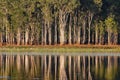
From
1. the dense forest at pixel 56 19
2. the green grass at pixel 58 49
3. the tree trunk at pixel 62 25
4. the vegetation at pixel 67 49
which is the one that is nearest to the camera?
the vegetation at pixel 67 49

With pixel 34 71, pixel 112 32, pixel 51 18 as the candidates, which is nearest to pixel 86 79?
pixel 34 71

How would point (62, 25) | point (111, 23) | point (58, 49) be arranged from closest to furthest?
1. point (58, 49)
2. point (62, 25)
3. point (111, 23)

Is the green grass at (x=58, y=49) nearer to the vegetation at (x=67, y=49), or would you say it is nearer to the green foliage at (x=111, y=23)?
the vegetation at (x=67, y=49)

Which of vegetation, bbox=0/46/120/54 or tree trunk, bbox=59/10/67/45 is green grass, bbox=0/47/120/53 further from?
tree trunk, bbox=59/10/67/45

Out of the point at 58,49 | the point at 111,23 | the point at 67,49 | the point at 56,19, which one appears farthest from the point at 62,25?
the point at 58,49

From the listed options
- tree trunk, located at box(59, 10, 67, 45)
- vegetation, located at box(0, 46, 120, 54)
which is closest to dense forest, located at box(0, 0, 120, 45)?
tree trunk, located at box(59, 10, 67, 45)

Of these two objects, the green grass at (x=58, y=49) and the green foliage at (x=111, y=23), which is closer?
the green grass at (x=58, y=49)

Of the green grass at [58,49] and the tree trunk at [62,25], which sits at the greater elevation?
the tree trunk at [62,25]

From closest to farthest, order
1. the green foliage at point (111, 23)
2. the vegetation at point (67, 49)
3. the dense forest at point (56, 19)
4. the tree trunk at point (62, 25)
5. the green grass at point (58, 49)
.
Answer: the vegetation at point (67, 49) → the green grass at point (58, 49) → the tree trunk at point (62, 25) → the dense forest at point (56, 19) → the green foliage at point (111, 23)

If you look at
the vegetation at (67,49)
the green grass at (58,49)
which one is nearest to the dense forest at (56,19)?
the vegetation at (67,49)

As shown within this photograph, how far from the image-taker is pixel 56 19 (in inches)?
4405

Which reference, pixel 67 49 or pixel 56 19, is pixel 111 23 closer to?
pixel 56 19

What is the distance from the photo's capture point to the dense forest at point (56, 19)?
106 metres

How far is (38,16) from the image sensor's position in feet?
365
